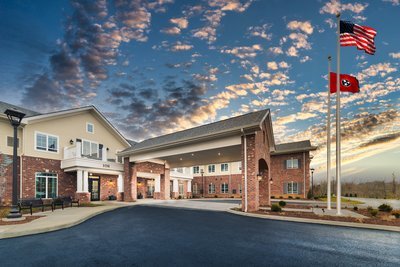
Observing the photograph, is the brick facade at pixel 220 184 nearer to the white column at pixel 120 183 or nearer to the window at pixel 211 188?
the window at pixel 211 188

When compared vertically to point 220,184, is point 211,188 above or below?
below

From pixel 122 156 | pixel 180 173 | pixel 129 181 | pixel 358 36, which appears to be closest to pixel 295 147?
pixel 180 173

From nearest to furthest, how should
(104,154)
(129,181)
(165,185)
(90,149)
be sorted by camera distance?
(129,181) → (104,154) → (90,149) → (165,185)

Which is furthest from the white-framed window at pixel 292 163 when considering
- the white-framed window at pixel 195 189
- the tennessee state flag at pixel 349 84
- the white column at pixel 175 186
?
the tennessee state flag at pixel 349 84

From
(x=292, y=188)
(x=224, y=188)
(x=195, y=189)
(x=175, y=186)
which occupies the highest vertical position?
(x=292, y=188)

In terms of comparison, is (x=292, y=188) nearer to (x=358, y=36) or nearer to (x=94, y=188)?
(x=358, y=36)

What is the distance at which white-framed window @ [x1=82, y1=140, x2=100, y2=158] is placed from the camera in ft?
84.9

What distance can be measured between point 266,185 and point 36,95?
2191cm

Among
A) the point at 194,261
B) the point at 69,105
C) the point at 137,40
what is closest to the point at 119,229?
the point at 194,261

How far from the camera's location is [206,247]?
742 cm

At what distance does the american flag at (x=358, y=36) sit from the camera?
14.1 meters

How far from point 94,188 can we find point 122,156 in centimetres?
456

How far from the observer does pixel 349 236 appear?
9.04m

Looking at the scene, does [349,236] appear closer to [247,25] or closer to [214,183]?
[247,25]
